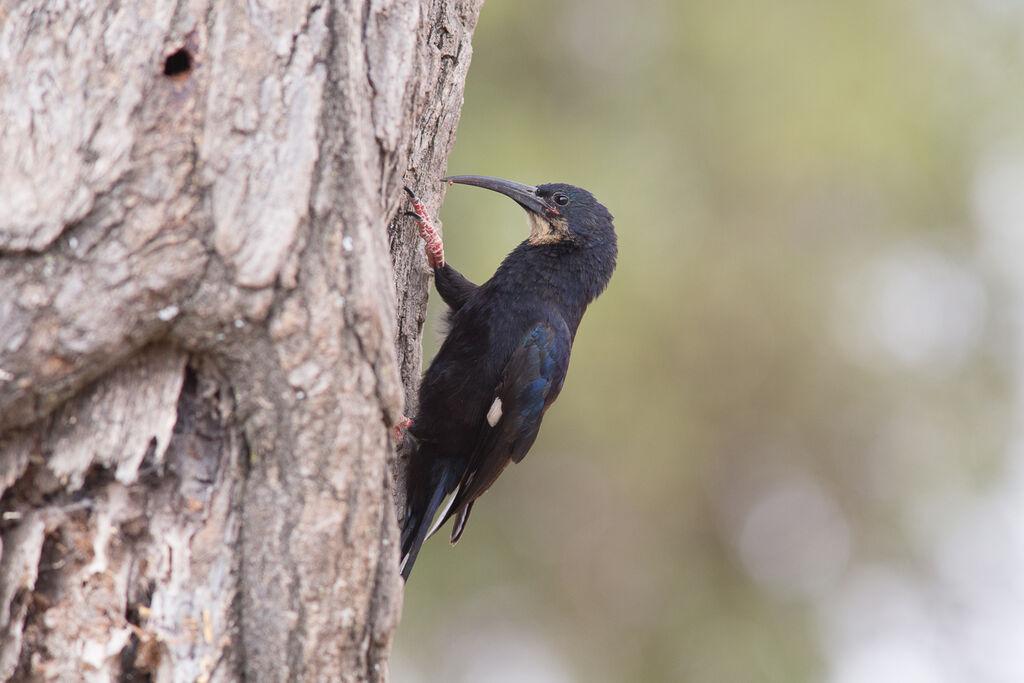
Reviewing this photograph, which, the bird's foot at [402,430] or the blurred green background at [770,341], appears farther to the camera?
the blurred green background at [770,341]

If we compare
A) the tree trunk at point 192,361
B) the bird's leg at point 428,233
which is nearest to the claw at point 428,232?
the bird's leg at point 428,233

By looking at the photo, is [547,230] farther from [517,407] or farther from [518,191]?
[517,407]

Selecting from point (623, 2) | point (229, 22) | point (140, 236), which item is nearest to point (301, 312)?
point (140, 236)

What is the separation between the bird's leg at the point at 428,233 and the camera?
293 cm

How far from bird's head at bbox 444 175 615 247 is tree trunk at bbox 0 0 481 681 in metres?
1.87

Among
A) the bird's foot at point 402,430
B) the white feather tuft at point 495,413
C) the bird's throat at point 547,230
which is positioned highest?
the bird's throat at point 547,230

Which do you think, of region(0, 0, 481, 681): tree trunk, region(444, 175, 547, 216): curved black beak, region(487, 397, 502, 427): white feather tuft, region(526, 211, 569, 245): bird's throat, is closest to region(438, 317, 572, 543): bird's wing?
region(487, 397, 502, 427): white feather tuft

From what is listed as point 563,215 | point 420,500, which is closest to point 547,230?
point 563,215

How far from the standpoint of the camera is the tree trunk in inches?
69.7

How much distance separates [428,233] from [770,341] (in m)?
3.33

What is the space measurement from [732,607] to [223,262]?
508cm

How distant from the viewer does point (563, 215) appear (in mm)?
3740

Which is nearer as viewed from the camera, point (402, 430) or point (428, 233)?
point (428, 233)

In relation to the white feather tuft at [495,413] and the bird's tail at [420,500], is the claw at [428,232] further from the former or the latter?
the bird's tail at [420,500]
